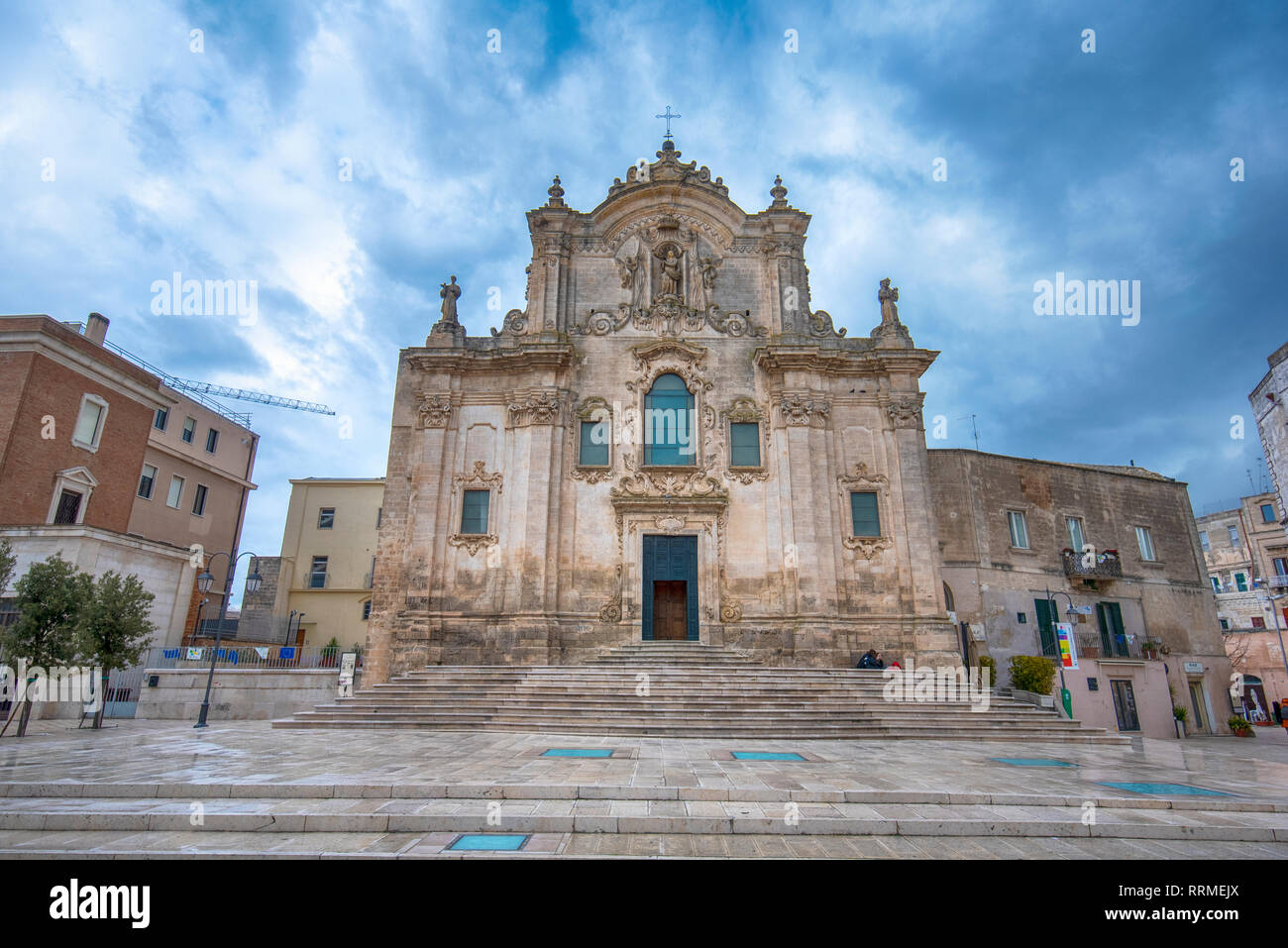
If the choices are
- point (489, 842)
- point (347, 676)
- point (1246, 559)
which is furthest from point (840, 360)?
point (1246, 559)

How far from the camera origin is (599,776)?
8586 mm

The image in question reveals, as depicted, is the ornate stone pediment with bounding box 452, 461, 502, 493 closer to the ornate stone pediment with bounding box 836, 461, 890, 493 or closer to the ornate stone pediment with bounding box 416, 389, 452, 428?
the ornate stone pediment with bounding box 416, 389, 452, 428

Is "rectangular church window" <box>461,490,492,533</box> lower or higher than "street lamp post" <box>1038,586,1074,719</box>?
higher

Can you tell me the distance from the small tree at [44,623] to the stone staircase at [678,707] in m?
5.12

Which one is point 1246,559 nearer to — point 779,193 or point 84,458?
point 779,193

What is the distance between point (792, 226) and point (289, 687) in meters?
23.8

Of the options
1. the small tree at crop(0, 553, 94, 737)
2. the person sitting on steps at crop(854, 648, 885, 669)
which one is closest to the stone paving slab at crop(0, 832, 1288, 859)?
the small tree at crop(0, 553, 94, 737)

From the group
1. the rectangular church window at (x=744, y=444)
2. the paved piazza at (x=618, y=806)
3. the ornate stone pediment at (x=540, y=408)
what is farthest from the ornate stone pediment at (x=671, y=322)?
the paved piazza at (x=618, y=806)

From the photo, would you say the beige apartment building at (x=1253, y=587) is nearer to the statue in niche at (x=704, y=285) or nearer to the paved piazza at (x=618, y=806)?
the statue in niche at (x=704, y=285)

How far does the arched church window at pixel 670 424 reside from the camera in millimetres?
23203

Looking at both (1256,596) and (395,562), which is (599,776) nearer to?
(395,562)

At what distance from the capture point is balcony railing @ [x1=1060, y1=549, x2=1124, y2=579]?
83.5ft

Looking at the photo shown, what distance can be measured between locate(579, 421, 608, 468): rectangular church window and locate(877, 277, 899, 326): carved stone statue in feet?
37.1
